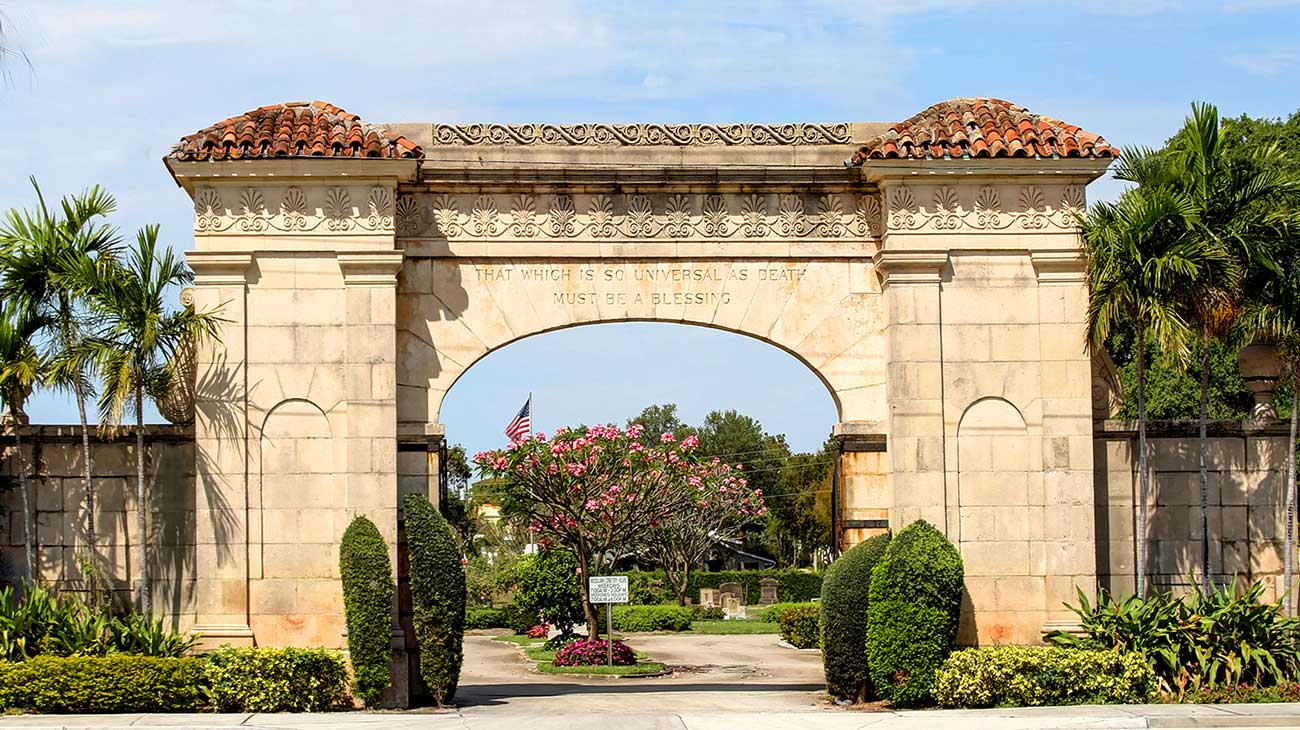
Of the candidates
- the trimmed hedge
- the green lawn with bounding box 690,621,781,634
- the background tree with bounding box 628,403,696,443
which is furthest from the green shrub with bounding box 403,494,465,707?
the background tree with bounding box 628,403,696,443

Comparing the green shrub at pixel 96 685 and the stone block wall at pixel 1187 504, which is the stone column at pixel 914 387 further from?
the green shrub at pixel 96 685

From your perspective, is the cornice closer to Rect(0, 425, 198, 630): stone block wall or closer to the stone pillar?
Rect(0, 425, 198, 630): stone block wall

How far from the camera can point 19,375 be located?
1714 cm

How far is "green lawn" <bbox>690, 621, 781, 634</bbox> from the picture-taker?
4116cm

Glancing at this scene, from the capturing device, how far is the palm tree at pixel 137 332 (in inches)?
670

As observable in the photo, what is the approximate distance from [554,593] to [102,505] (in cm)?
1351

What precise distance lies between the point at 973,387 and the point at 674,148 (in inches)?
176

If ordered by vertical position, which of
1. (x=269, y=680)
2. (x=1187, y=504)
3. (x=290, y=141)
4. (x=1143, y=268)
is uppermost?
(x=290, y=141)

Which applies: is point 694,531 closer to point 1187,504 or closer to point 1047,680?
point 1187,504

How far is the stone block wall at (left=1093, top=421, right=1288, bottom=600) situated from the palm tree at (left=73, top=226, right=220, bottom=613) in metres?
10.6

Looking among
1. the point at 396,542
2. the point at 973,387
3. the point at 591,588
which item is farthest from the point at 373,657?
the point at 591,588

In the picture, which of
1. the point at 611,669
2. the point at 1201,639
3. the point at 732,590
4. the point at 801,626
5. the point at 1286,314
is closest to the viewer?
the point at 1201,639

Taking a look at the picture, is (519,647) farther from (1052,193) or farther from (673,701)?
(1052,193)

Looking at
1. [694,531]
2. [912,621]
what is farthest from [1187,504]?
[694,531]
